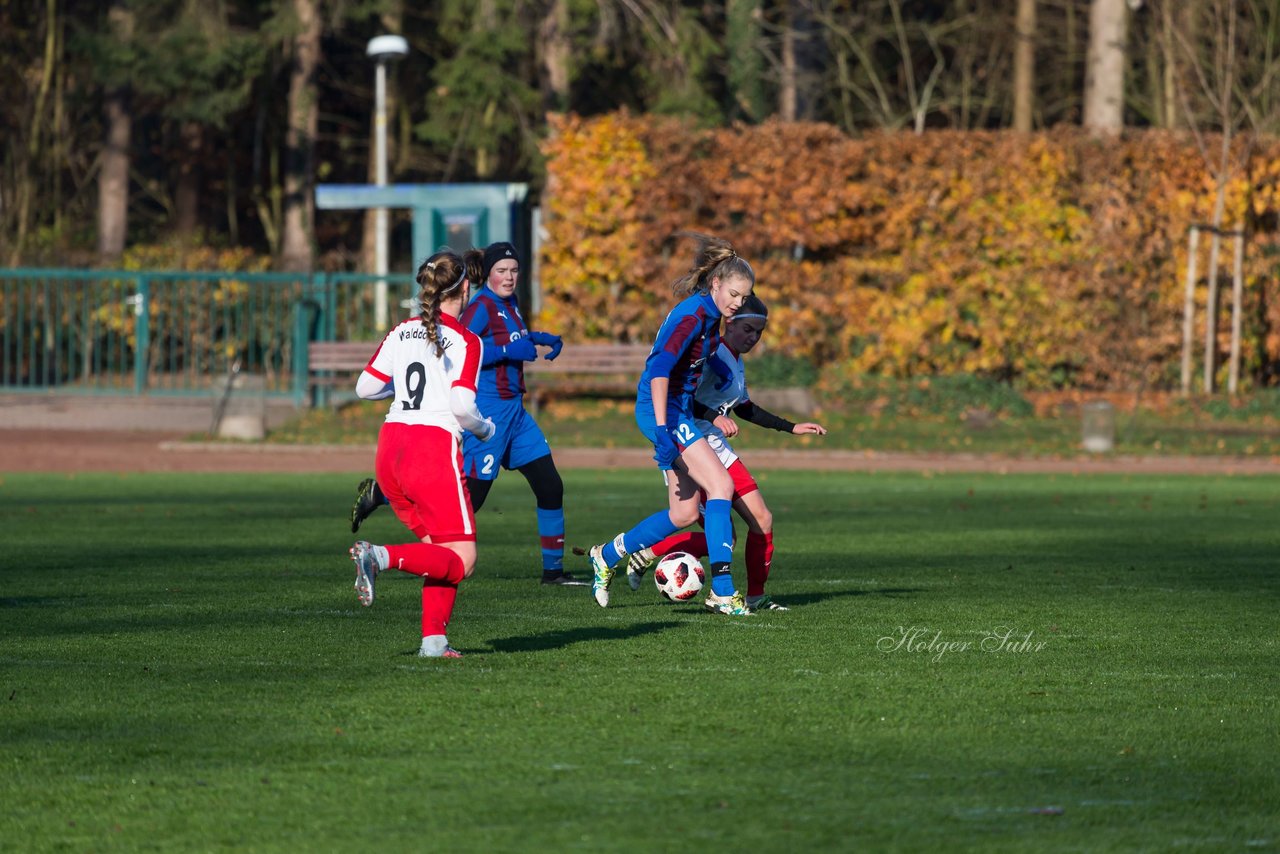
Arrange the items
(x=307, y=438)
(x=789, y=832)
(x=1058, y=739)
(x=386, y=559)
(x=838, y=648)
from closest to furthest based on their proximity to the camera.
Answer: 1. (x=789, y=832)
2. (x=1058, y=739)
3. (x=386, y=559)
4. (x=838, y=648)
5. (x=307, y=438)

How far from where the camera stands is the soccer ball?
9.87m

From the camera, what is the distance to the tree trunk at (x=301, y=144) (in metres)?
37.2

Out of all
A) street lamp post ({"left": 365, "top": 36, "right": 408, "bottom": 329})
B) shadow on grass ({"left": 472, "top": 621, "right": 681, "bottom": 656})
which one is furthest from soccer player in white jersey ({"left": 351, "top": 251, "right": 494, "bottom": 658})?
street lamp post ({"left": 365, "top": 36, "right": 408, "bottom": 329})

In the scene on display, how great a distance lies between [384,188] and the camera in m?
29.0

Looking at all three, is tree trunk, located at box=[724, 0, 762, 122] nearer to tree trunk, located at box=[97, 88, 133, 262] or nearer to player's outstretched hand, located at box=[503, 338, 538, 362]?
tree trunk, located at box=[97, 88, 133, 262]

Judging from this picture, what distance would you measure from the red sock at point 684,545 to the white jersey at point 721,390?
0.54 meters

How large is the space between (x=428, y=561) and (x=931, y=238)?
71.4 feet

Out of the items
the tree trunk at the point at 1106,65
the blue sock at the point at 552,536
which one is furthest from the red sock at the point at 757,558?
the tree trunk at the point at 1106,65

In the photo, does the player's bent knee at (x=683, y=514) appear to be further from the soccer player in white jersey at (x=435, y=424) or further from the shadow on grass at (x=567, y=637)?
the soccer player in white jersey at (x=435, y=424)

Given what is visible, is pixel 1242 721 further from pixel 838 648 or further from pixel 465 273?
pixel 465 273

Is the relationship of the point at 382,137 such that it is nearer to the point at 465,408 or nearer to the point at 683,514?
the point at 683,514

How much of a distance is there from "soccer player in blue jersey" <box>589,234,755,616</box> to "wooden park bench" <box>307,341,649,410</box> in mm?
16451

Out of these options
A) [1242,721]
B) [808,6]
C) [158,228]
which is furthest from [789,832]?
[158,228]

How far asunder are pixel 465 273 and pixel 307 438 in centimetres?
1690
